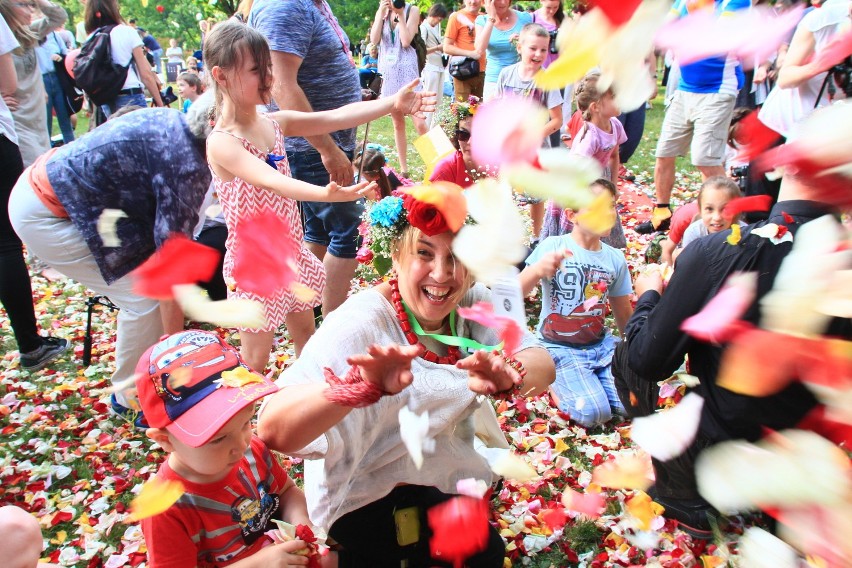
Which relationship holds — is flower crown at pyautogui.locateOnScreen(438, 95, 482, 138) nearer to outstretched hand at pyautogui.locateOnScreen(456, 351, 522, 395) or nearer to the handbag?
outstretched hand at pyautogui.locateOnScreen(456, 351, 522, 395)

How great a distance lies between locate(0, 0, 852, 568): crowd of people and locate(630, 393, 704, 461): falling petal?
94 millimetres

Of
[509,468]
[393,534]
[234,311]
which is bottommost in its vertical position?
[393,534]

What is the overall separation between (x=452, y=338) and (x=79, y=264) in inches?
79.8

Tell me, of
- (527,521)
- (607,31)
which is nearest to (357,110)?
(607,31)

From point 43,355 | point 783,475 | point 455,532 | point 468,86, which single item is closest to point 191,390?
point 455,532

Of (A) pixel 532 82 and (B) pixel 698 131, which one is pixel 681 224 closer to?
(B) pixel 698 131

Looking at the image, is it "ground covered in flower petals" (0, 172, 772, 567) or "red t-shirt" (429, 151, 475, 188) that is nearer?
"ground covered in flower petals" (0, 172, 772, 567)

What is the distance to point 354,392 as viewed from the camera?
147cm

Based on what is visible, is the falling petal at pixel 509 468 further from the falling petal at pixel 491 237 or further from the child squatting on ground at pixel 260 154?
the child squatting on ground at pixel 260 154

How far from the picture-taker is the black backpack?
5.19 meters

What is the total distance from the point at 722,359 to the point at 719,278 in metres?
0.29

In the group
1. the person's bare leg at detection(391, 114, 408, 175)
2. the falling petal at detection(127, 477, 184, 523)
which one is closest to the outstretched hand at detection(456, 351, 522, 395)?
the falling petal at detection(127, 477, 184, 523)

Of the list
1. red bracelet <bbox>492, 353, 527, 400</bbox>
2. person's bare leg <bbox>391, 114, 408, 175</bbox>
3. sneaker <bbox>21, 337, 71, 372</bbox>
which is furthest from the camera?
person's bare leg <bbox>391, 114, 408, 175</bbox>

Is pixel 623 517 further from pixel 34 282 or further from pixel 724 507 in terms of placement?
pixel 34 282
